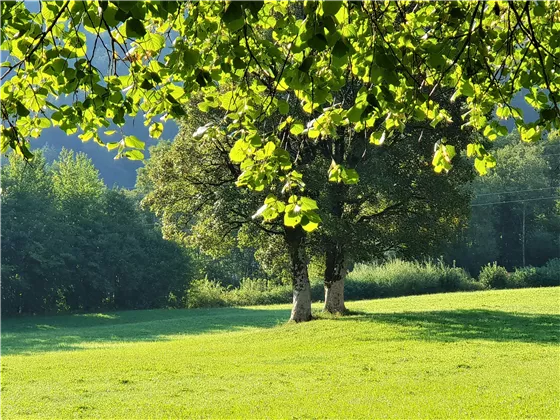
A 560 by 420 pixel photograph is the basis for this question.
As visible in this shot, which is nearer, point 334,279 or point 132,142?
point 132,142

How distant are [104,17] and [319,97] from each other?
1679mm

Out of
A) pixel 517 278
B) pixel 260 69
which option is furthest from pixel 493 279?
pixel 260 69

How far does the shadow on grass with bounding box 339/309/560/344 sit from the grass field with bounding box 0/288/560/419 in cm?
4

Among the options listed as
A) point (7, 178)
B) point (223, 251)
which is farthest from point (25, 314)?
point (223, 251)

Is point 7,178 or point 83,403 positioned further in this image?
point 7,178

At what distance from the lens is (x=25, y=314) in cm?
4791

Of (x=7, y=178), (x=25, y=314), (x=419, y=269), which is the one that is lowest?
(x=25, y=314)

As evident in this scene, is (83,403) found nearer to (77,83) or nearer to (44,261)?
(77,83)

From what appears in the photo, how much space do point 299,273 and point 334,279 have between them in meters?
1.71

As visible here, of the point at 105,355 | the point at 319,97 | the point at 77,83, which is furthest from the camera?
the point at 105,355

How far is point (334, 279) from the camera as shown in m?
25.5

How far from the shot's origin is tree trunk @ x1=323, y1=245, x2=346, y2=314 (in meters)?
24.9

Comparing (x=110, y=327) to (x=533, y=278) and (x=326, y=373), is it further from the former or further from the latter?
(x=533, y=278)

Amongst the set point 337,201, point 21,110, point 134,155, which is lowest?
point 134,155
